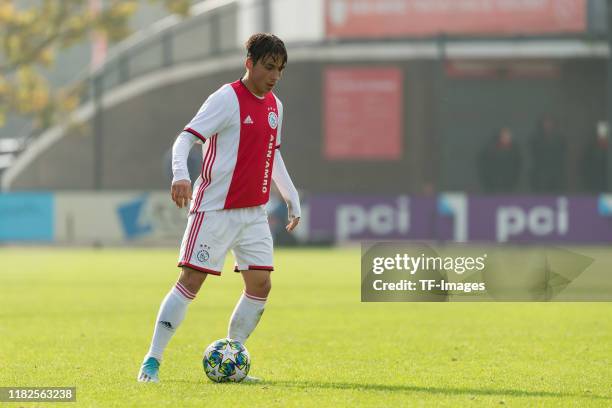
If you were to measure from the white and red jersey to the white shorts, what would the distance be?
67 millimetres

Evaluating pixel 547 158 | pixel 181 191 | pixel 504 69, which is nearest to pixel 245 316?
pixel 181 191

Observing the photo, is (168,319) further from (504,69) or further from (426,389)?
(504,69)

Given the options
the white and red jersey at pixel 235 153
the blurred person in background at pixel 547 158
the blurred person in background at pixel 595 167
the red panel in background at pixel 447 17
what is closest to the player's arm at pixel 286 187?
the white and red jersey at pixel 235 153

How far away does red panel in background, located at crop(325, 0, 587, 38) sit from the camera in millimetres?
30875

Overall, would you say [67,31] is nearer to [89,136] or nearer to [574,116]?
[89,136]

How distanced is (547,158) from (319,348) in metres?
19.5

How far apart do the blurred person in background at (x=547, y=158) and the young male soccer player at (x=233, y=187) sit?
69.7 ft

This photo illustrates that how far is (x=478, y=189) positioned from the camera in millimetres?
28766

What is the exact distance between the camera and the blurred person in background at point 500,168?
2841 centimetres

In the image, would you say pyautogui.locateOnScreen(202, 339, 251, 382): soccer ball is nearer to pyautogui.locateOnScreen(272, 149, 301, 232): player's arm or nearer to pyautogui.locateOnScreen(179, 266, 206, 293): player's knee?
pyautogui.locateOnScreen(179, 266, 206, 293): player's knee

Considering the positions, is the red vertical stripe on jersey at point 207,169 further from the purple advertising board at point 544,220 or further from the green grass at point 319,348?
the purple advertising board at point 544,220

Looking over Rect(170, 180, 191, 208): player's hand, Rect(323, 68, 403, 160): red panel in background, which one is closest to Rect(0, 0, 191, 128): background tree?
Rect(323, 68, 403, 160): red panel in background

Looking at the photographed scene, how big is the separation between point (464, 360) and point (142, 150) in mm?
24886

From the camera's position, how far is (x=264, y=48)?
311 inches
